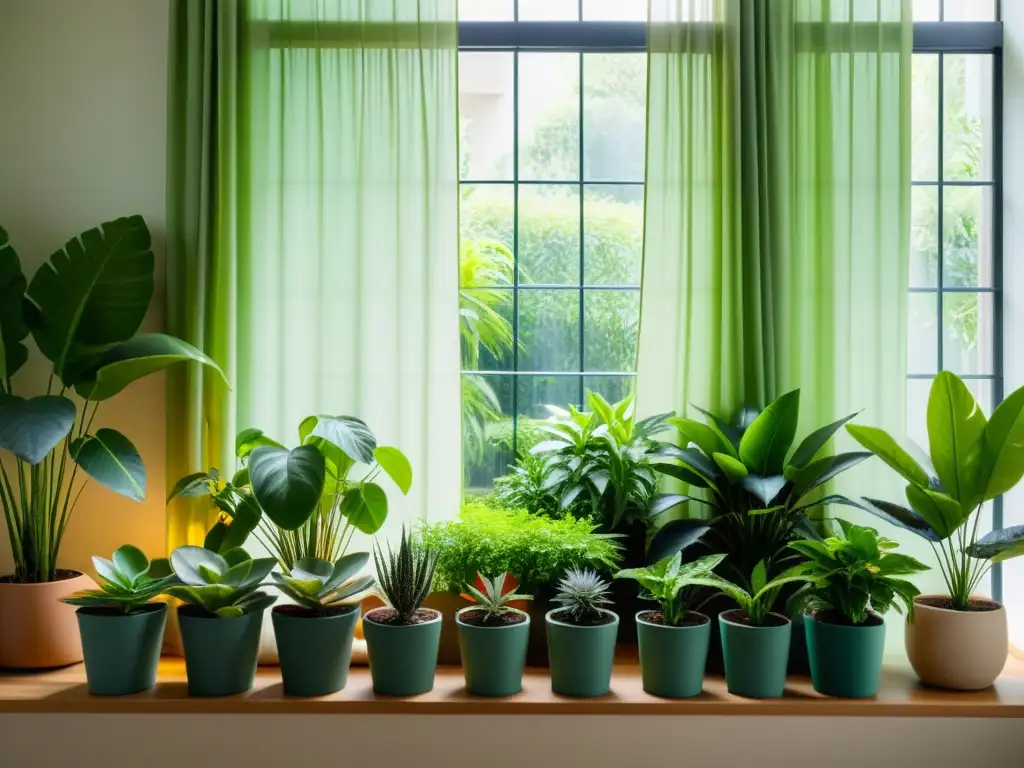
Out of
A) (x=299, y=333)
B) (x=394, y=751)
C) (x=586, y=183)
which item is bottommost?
(x=394, y=751)

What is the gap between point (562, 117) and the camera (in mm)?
2740

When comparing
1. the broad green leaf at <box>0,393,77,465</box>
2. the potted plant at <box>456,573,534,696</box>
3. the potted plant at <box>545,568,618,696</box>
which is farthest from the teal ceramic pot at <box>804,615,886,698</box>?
the broad green leaf at <box>0,393,77,465</box>

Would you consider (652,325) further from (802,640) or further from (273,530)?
(273,530)

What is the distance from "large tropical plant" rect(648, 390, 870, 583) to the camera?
2221mm

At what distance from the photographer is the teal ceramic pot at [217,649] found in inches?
78.8

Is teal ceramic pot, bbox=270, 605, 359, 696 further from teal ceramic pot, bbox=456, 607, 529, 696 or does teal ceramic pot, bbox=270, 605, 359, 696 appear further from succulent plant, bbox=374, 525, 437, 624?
teal ceramic pot, bbox=456, 607, 529, 696

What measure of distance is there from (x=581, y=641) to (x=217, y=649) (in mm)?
934

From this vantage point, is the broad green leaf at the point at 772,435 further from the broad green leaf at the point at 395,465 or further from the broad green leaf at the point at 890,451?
the broad green leaf at the point at 395,465

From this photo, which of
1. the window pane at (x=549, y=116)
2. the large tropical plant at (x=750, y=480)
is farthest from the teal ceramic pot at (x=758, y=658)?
the window pane at (x=549, y=116)

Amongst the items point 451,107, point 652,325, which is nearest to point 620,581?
point 652,325

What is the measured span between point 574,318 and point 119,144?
160cm

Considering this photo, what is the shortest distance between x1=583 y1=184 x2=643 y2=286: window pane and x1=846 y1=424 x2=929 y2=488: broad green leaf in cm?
92

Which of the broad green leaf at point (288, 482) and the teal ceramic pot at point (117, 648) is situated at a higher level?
the broad green leaf at point (288, 482)

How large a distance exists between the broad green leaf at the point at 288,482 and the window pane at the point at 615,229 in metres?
1.24
